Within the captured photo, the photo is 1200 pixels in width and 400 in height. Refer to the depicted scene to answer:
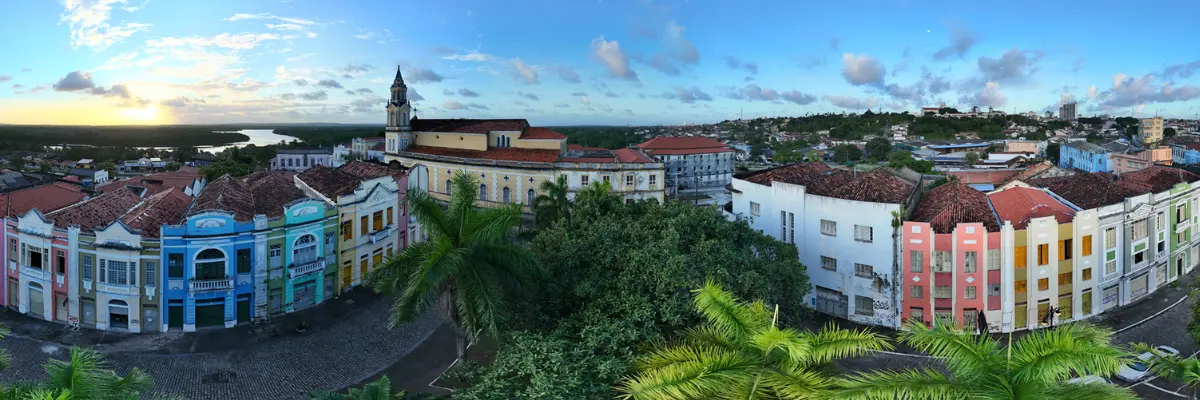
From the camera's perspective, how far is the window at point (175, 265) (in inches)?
1132

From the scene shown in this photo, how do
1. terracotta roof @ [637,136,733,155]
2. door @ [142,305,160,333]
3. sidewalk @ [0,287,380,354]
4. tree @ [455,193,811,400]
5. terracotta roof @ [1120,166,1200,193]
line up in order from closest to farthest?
1. tree @ [455,193,811,400]
2. sidewalk @ [0,287,380,354]
3. door @ [142,305,160,333]
4. terracotta roof @ [1120,166,1200,193]
5. terracotta roof @ [637,136,733,155]

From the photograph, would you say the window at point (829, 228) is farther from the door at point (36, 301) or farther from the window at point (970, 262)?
the door at point (36, 301)

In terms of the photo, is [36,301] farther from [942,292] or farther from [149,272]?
[942,292]

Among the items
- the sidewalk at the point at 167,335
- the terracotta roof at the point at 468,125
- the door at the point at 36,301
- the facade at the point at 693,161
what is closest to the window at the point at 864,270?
the sidewalk at the point at 167,335

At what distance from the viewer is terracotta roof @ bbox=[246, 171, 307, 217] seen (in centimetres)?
3225

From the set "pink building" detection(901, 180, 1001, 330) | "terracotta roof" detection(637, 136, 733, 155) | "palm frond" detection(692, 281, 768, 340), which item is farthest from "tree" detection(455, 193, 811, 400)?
"terracotta roof" detection(637, 136, 733, 155)

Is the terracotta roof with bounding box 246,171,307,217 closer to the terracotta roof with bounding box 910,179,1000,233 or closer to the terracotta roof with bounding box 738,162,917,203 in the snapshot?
the terracotta roof with bounding box 738,162,917,203

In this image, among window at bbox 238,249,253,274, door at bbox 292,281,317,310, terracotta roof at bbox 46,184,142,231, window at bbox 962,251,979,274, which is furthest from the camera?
door at bbox 292,281,317,310

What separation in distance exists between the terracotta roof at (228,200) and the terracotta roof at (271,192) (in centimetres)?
31

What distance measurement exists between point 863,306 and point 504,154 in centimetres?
4192

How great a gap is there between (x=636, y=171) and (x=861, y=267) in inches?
1252

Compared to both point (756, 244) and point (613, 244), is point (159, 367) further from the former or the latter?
point (756, 244)

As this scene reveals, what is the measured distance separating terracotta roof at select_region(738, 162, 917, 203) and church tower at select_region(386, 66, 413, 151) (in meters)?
45.3

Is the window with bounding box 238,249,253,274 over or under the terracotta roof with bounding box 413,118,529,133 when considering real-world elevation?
under
